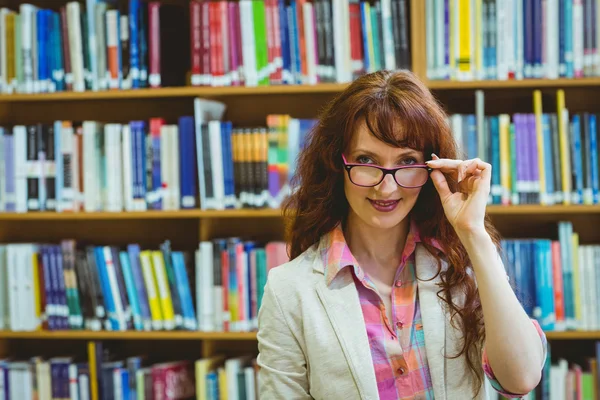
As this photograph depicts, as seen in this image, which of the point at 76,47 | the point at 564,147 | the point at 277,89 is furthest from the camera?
the point at 76,47

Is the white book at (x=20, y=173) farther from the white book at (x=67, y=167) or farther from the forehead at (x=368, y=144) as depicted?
the forehead at (x=368, y=144)

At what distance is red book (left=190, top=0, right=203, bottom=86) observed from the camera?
253cm

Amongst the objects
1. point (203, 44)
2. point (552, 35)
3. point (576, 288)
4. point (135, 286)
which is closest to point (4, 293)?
point (135, 286)

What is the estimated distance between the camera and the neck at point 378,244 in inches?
60.2

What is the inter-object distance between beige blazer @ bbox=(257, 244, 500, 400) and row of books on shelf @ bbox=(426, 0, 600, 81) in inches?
44.4

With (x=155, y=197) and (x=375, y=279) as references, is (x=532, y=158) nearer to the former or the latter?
(x=375, y=279)

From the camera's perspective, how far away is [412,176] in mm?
1435

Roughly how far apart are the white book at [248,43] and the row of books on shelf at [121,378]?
3.41 feet

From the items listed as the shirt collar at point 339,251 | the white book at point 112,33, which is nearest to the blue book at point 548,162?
the shirt collar at point 339,251

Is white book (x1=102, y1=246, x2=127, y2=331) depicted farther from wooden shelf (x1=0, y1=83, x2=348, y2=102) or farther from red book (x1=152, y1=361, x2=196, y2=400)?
wooden shelf (x1=0, y1=83, x2=348, y2=102)

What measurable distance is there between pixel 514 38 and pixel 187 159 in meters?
1.22

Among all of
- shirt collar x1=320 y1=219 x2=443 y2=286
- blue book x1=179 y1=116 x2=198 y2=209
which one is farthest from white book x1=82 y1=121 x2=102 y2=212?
shirt collar x1=320 y1=219 x2=443 y2=286

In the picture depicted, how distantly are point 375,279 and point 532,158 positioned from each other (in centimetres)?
115

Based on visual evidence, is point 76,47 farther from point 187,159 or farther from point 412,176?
point 412,176
